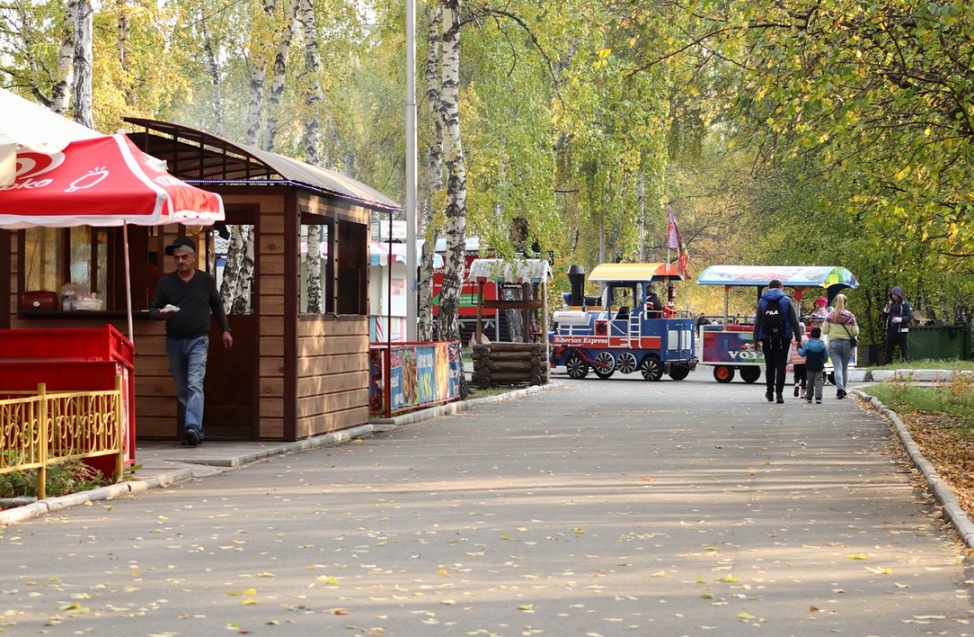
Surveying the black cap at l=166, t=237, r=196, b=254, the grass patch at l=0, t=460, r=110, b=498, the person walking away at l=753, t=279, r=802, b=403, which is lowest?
the grass patch at l=0, t=460, r=110, b=498

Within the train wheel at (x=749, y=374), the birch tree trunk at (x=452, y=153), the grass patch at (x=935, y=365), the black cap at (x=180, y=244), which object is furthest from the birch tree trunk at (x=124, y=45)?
the grass patch at (x=935, y=365)

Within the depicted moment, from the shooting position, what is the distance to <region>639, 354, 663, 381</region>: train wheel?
3478cm

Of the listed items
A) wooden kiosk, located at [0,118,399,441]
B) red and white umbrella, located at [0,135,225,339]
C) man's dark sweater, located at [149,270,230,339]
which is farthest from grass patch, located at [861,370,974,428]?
red and white umbrella, located at [0,135,225,339]

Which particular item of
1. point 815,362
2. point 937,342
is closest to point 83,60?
point 815,362

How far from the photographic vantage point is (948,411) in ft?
73.5

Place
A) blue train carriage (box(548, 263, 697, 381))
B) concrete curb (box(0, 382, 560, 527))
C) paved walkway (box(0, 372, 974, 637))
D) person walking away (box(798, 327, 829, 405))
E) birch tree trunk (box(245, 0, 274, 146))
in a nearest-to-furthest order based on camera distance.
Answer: paved walkway (box(0, 372, 974, 637)) → concrete curb (box(0, 382, 560, 527)) → person walking away (box(798, 327, 829, 405)) → birch tree trunk (box(245, 0, 274, 146)) → blue train carriage (box(548, 263, 697, 381))

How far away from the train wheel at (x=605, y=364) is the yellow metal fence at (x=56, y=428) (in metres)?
23.4

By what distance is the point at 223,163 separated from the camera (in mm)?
17328

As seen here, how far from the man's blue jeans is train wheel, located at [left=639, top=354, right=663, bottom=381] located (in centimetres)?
2012

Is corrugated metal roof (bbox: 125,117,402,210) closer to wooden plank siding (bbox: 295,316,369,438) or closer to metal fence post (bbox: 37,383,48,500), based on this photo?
wooden plank siding (bbox: 295,316,369,438)

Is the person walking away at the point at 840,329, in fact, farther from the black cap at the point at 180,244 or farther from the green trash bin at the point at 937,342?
the green trash bin at the point at 937,342

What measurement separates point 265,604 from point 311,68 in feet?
79.4

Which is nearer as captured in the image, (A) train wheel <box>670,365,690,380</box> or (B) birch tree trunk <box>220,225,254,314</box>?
(B) birch tree trunk <box>220,225,254,314</box>

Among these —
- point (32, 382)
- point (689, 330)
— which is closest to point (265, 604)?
point (32, 382)
